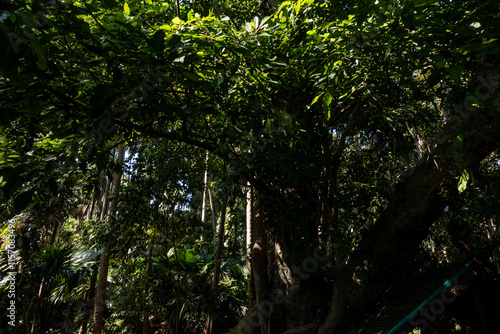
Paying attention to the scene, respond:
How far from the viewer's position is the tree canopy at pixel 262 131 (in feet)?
6.31

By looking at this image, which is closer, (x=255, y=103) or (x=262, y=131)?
(x=255, y=103)

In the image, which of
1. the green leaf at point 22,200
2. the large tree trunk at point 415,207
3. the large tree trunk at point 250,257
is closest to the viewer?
the green leaf at point 22,200

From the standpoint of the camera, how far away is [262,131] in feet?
9.40

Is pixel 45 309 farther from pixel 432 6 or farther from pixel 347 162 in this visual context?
pixel 432 6

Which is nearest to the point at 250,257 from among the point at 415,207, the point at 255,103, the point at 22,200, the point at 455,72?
the point at 415,207

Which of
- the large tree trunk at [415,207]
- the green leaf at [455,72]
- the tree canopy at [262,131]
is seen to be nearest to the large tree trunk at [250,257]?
the tree canopy at [262,131]

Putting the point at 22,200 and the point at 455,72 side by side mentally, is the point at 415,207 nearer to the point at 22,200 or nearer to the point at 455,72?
the point at 455,72

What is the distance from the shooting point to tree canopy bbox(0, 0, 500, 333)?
1924 millimetres

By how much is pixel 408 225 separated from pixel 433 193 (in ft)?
1.36

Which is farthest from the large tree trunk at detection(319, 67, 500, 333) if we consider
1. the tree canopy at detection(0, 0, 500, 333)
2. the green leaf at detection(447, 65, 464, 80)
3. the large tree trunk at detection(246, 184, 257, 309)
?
the green leaf at detection(447, 65, 464, 80)

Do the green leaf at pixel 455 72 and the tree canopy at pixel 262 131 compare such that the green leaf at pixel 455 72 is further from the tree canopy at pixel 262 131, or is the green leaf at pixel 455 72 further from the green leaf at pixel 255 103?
the green leaf at pixel 255 103

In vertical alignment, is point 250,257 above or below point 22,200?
above

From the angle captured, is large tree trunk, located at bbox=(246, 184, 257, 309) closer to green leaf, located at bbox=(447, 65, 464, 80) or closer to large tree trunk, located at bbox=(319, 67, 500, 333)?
large tree trunk, located at bbox=(319, 67, 500, 333)

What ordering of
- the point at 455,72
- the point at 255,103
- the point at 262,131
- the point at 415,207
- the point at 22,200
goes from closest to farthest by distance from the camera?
the point at 22,200 → the point at 455,72 → the point at 255,103 → the point at 262,131 → the point at 415,207
